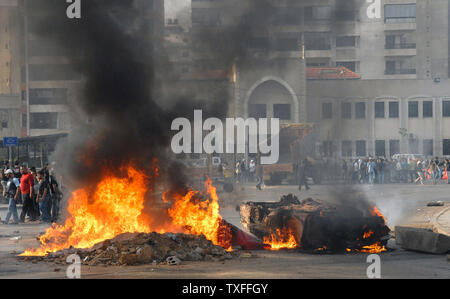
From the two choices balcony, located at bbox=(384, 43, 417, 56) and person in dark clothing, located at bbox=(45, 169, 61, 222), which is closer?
person in dark clothing, located at bbox=(45, 169, 61, 222)

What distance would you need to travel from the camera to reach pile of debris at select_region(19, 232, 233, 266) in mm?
10641

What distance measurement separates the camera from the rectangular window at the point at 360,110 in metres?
57.2

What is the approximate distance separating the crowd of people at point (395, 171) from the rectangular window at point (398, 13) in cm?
3102

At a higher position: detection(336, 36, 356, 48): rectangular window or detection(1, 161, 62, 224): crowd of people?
detection(336, 36, 356, 48): rectangular window

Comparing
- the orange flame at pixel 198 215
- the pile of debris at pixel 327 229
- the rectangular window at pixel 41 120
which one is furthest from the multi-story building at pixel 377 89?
the pile of debris at pixel 327 229

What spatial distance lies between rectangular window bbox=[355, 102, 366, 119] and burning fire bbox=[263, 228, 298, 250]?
46052 millimetres

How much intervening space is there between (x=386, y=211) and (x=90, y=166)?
35.6 ft

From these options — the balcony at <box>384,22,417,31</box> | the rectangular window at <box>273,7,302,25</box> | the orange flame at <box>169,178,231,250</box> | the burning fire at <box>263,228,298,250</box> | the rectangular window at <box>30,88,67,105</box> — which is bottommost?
the burning fire at <box>263,228,298,250</box>

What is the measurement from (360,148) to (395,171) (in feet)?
65.0

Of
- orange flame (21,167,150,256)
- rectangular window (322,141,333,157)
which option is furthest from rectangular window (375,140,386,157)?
orange flame (21,167,150,256)

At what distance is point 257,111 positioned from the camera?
180ft

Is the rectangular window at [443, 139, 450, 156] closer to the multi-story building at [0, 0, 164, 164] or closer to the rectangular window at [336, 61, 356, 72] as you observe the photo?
the rectangular window at [336, 61, 356, 72]

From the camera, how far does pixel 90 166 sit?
13766 mm
